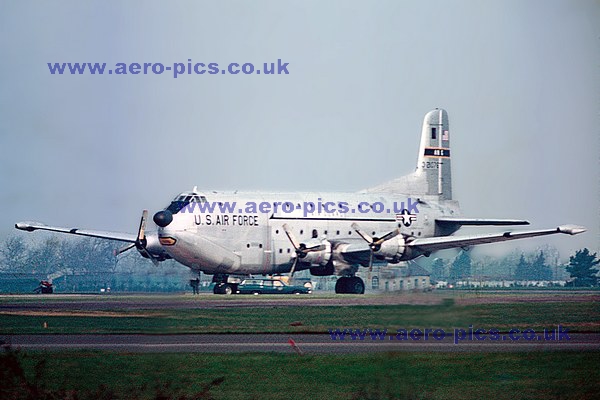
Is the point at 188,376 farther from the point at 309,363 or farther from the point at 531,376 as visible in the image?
the point at 531,376

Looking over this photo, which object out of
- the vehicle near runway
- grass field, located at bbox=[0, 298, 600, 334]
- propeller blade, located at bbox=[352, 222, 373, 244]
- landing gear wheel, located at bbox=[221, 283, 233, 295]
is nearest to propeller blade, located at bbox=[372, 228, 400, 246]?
propeller blade, located at bbox=[352, 222, 373, 244]

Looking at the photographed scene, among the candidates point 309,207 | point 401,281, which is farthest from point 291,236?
point 401,281

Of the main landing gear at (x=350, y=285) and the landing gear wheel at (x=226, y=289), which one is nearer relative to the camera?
the main landing gear at (x=350, y=285)

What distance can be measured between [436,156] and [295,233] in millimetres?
15898

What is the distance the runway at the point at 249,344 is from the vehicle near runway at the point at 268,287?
133 ft

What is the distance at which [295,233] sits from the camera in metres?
65.6

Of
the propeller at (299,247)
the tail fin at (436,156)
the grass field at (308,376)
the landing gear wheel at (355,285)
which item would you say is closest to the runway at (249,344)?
the grass field at (308,376)

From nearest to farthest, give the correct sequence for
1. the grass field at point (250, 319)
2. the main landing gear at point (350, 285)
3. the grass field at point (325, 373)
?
the grass field at point (325, 373) → the grass field at point (250, 319) → the main landing gear at point (350, 285)

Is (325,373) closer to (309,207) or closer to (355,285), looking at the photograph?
(355,285)

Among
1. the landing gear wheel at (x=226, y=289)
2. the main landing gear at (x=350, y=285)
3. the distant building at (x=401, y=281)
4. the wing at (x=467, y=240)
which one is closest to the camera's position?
the distant building at (x=401, y=281)

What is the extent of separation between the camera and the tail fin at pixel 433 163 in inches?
2933

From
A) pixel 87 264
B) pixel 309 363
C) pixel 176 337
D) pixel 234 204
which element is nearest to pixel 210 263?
pixel 234 204

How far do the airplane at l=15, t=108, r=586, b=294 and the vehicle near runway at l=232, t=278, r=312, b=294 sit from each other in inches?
254

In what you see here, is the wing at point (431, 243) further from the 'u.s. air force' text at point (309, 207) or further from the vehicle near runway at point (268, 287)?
the vehicle near runway at point (268, 287)
